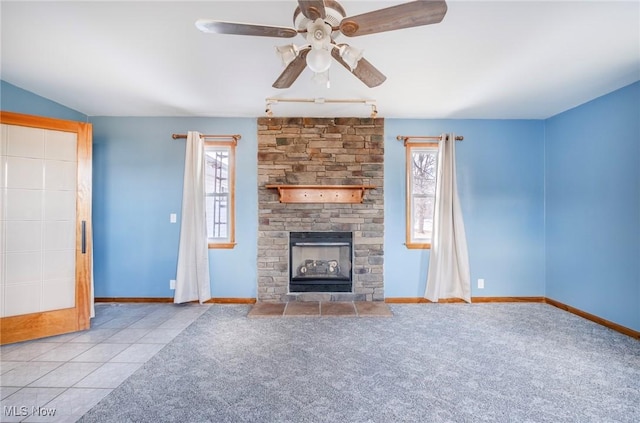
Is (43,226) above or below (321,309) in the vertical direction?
above

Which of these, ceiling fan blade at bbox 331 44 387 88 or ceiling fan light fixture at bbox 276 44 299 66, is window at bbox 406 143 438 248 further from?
ceiling fan light fixture at bbox 276 44 299 66

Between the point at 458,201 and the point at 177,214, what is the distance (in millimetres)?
3643

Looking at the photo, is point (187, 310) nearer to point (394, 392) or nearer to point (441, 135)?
point (394, 392)

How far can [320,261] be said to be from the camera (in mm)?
3660

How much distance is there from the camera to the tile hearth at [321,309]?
3.12m

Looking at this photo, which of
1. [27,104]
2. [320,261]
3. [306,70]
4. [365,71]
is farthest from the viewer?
[320,261]

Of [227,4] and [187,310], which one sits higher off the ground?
[227,4]

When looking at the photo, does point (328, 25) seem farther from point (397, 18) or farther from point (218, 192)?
point (218, 192)

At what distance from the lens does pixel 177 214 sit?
3.58 meters

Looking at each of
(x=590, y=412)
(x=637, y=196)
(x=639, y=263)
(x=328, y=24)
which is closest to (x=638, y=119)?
(x=637, y=196)

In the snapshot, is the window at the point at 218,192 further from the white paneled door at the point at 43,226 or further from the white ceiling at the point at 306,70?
the white paneled door at the point at 43,226

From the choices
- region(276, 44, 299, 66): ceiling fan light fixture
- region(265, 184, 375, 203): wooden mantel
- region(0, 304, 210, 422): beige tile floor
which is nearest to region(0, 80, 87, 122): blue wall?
region(0, 304, 210, 422): beige tile floor

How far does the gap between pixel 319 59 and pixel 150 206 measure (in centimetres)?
318

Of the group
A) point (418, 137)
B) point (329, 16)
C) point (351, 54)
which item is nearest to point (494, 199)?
point (418, 137)
